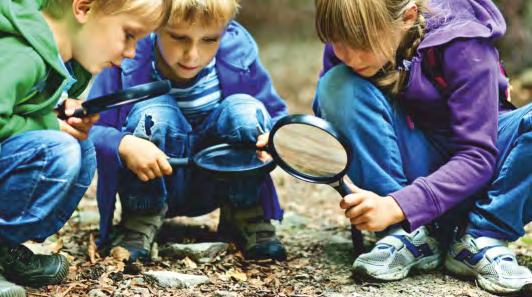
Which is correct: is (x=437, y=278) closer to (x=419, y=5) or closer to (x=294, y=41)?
(x=419, y=5)

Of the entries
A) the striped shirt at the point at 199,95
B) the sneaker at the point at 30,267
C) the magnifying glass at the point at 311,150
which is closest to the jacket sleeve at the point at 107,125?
the striped shirt at the point at 199,95

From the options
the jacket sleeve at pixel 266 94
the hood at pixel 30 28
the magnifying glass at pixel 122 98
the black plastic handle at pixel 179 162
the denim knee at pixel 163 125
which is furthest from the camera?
the jacket sleeve at pixel 266 94

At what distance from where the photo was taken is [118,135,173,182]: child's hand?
277cm

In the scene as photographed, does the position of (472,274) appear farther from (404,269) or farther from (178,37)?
(178,37)

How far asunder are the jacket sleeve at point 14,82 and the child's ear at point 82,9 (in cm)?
31

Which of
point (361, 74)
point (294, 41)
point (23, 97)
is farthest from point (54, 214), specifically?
point (294, 41)

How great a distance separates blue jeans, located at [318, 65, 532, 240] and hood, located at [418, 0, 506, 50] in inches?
11.7

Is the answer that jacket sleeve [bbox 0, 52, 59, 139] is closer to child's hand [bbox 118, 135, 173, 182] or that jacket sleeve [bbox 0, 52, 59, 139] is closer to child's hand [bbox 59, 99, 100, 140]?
child's hand [bbox 59, 99, 100, 140]

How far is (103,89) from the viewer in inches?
121

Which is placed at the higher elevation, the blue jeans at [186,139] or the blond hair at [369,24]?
the blond hair at [369,24]

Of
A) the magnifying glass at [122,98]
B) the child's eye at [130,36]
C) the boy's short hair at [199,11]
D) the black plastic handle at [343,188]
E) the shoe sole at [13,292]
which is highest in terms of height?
the boy's short hair at [199,11]

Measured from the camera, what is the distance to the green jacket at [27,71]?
7.06ft

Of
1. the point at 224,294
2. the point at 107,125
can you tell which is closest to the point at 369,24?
the point at 224,294

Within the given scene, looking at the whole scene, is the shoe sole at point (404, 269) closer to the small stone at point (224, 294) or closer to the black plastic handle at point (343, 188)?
the black plastic handle at point (343, 188)
